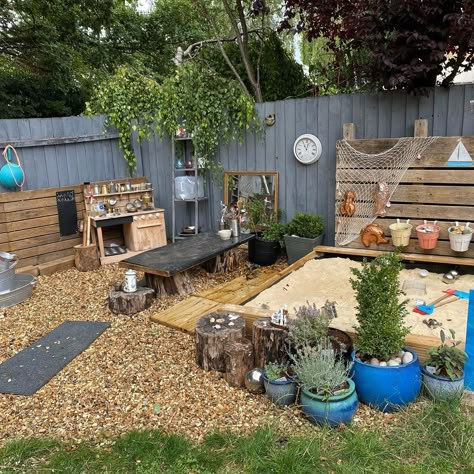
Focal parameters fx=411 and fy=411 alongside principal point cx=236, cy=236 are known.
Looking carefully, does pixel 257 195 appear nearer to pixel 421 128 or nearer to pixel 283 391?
pixel 421 128

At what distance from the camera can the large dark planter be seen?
502cm

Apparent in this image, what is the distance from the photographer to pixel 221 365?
288 centimetres

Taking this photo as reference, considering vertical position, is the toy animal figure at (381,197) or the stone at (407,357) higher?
the toy animal figure at (381,197)

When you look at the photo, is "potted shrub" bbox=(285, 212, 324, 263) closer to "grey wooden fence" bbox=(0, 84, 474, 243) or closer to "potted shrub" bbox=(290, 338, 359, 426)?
"grey wooden fence" bbox=(0, 84, 474, 243)

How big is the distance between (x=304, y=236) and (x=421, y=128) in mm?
1769

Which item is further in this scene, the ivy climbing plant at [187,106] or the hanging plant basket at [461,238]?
the ivy climbing plant at [187,106]

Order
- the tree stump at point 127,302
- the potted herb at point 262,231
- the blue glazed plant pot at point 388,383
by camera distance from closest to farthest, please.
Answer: the blue glazed plant pot at point 388,383 < the tree stump at point 127,302 < the potted herb at point 262,231

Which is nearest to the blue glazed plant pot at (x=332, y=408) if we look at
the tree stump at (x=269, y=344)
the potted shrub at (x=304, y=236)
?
the tree stump at (x=269, y=344)

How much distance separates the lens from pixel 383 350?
2.41 metres

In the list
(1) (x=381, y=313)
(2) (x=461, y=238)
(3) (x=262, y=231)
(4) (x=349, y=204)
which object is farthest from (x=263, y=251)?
(1) (x=381, y=313)

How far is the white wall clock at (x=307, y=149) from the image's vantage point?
5164 mm

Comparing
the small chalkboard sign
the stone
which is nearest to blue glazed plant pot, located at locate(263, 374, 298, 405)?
the stone

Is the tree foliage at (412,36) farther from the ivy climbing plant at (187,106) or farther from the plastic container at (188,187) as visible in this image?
the plastic container at (188,187)

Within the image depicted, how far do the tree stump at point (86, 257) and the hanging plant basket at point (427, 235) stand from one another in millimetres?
3998
